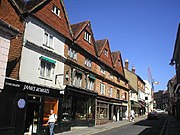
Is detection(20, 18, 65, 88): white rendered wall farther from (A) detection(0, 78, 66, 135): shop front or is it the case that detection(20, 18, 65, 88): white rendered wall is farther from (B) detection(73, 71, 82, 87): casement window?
(B) detection(73, 71, 82, 87): casement window

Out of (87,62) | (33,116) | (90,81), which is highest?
(87,62)

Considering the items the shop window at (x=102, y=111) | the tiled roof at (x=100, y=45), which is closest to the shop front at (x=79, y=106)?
the shop window at (x=102, y=111)

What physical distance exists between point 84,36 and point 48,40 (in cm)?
713

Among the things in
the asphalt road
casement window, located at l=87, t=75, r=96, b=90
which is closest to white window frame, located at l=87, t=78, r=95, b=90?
casement window, located at l=87, t=75, r=96, b=90

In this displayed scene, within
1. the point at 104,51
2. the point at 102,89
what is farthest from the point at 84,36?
the point at 102,89

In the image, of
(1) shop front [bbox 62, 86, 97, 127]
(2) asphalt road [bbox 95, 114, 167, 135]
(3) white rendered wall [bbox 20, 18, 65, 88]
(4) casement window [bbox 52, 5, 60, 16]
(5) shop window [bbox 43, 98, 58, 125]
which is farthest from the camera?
(1) shop front [bbox 62, 86, 97, 127]

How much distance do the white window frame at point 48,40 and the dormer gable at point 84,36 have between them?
3.77 metres

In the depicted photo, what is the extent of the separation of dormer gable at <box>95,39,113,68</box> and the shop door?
13.4m

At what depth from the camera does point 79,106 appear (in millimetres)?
22656

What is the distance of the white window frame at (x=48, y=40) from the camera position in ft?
56.3

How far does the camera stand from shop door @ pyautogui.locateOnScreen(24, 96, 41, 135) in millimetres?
14863

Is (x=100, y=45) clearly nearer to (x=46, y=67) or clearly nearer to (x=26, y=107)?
(x=46, y=67)

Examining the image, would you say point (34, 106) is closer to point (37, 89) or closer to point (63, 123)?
point (37, 89)

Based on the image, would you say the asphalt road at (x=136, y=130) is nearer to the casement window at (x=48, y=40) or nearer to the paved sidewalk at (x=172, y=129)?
the paved sidewalk at (x=172, y=129)
